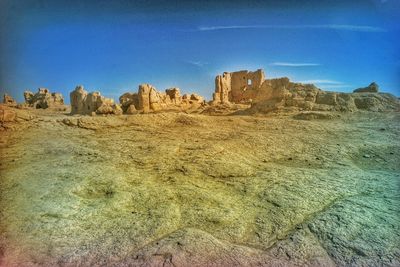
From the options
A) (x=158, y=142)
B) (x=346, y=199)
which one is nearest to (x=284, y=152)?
(x=346, y=199)

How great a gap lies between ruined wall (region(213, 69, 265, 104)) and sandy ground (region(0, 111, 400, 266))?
79.0ft

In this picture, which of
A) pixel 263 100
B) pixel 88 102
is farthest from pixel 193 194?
pixel 88 102

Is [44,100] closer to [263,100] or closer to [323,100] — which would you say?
[263,100]

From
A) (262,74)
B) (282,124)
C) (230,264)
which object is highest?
(262,74)

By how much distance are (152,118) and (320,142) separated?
4.34 metres

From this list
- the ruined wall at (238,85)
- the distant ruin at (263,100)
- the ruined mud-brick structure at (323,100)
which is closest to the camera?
the ruined mud-brick structure at (323,100)

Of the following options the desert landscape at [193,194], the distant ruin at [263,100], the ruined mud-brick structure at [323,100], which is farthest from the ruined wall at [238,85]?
the desert landscape at [193,194]

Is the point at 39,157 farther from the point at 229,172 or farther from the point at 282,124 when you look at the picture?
the point at 282,124

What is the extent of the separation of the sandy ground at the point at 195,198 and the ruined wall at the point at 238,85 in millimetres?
24071

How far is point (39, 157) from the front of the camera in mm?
6062

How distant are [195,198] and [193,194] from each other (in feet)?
0.40

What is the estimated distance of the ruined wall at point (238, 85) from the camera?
103 ft

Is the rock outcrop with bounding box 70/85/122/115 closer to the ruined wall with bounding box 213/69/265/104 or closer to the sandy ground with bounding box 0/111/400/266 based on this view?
the sandy ground with bounding box 0/111/400/266

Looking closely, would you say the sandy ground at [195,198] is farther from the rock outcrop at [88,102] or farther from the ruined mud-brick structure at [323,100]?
the rock outcrop at [88,102]
